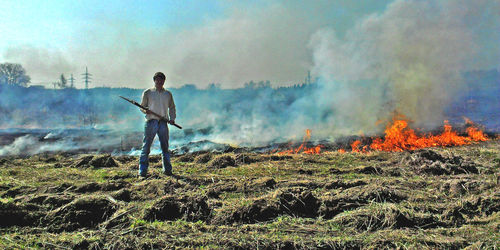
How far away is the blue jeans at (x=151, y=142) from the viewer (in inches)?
228

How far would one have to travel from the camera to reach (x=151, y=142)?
6.09m

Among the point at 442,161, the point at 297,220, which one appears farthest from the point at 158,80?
the point at 442,161

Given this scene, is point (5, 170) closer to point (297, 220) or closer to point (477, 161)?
point (297, 220)

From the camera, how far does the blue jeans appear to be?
5.79 meters

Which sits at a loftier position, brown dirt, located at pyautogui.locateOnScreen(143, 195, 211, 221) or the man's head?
the man's head

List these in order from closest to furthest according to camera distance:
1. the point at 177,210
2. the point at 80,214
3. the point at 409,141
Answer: the point at 80,214
the point at 177,210
the point at 409,141

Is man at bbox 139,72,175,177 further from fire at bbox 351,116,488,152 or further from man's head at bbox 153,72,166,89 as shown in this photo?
fire at bbox 351,116,488,152

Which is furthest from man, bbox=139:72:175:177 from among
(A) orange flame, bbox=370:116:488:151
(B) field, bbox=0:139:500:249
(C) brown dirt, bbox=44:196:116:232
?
(A) orange flame, bbox=370:116:488:151

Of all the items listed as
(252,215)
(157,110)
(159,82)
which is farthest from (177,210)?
(159,82)

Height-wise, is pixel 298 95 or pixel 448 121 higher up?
pixel 298 95

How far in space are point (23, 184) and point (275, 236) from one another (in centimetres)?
446

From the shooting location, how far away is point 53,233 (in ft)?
9.43

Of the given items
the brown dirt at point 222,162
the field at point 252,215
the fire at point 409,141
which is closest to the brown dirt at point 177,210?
the field at point 252,215

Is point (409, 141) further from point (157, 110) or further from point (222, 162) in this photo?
point (157, 110)
